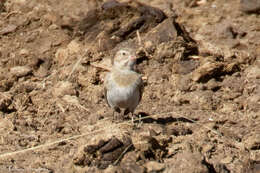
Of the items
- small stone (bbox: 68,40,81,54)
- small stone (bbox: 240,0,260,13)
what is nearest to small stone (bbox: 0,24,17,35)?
small stone (bbox: 68,40,81,54)

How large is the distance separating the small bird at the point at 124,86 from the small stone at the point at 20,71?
4.78 ft

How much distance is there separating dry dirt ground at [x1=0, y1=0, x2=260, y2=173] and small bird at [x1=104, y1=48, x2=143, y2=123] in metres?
0.24

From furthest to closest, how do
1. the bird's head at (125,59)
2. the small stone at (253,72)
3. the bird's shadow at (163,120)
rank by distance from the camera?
the small stone at (253,72) → the bird's head at (125,59) → the bird's shadow at (163,120)

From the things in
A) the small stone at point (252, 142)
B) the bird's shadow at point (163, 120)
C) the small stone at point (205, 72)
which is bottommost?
the small stone at point (252, 142)

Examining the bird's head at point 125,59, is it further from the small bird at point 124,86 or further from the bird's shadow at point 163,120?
the bird's shadow at point 163,120

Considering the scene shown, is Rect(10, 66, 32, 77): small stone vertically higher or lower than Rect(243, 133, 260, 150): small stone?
higher

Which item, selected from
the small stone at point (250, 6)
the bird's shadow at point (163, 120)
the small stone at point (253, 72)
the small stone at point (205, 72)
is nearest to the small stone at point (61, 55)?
the bird's shadow at point (163, 120)

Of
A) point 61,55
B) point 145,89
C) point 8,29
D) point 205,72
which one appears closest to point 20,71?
point 61,55

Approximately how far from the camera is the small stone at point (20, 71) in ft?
28.6

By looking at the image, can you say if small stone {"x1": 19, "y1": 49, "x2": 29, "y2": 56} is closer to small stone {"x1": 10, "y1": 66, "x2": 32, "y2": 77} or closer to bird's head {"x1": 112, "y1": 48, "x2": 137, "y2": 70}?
small stone {"x1": 10, "y1": 66, "x2": 32, "y2": 77}

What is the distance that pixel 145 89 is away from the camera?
868cm

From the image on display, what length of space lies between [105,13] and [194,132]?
9.94 ft

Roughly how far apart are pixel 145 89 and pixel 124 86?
0.81 m

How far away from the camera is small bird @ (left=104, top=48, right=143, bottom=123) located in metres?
7.89
